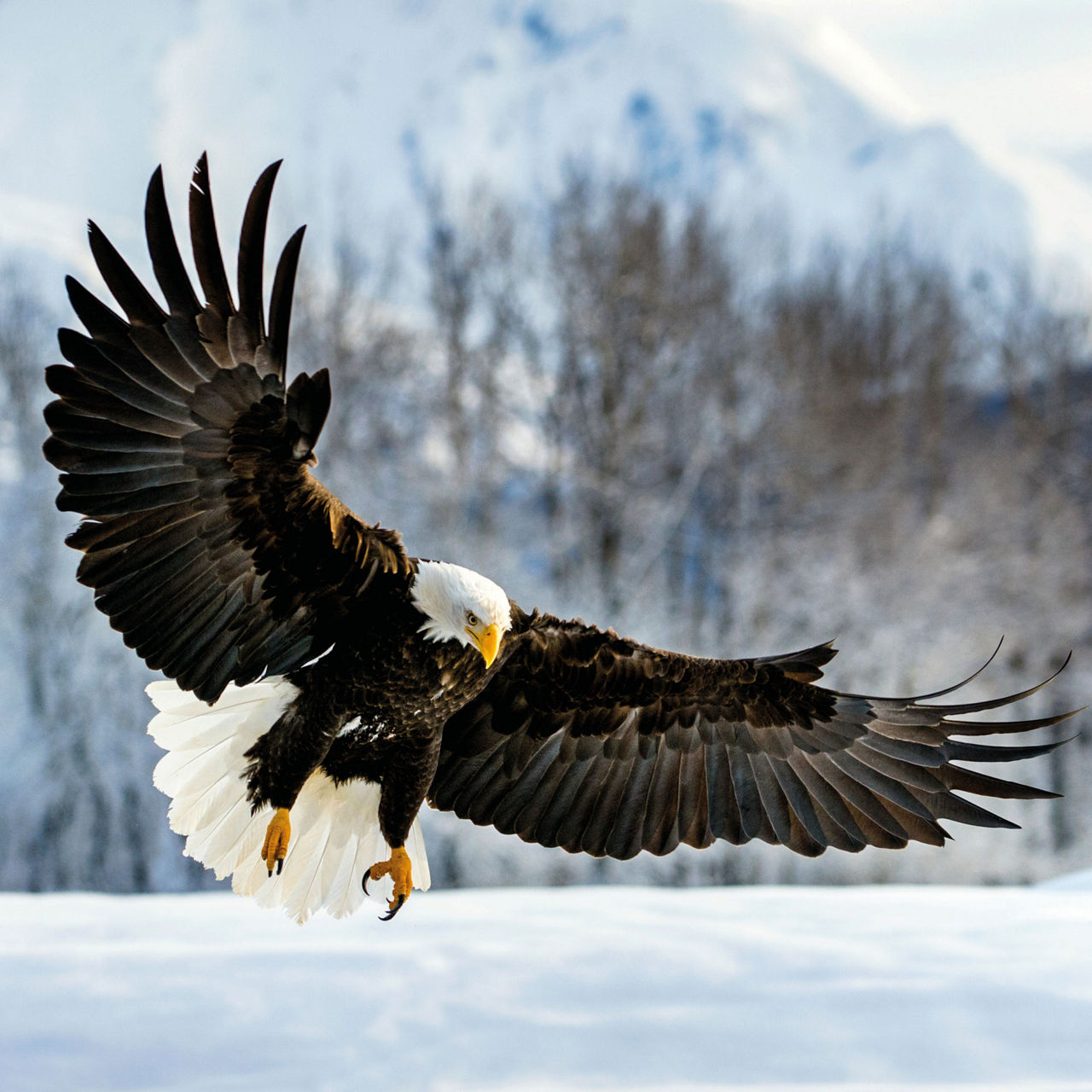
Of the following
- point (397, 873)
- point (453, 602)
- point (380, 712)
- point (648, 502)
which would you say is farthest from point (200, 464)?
point (648, 502)

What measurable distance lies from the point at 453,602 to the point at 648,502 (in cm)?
1268

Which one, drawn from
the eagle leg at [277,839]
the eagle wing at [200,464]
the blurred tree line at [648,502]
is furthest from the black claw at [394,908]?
the blurred tree line at [648,502]

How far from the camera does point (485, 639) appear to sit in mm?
2428

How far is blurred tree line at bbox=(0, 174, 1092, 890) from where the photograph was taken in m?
12.0

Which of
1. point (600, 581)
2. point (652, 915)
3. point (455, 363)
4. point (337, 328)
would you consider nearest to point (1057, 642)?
point (600, 581)

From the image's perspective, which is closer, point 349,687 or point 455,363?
point 349,687

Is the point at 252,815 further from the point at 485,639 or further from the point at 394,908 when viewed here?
the point at 485,639

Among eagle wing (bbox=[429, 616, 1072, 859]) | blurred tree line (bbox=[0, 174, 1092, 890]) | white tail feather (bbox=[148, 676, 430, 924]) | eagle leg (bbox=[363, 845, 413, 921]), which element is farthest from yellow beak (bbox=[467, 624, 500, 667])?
blurred tree line (bbox=[0, 174, 1092, 890])

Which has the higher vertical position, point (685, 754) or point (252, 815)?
point (685, 754)

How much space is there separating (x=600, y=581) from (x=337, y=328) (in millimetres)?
4218

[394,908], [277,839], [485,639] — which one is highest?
[485,639]

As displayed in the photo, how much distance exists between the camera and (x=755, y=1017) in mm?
2723

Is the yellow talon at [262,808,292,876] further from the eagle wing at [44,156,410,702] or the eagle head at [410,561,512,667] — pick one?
the eagle head at [410,561,512,667]

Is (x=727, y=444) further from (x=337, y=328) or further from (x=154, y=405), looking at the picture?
(x=154, y=405)
